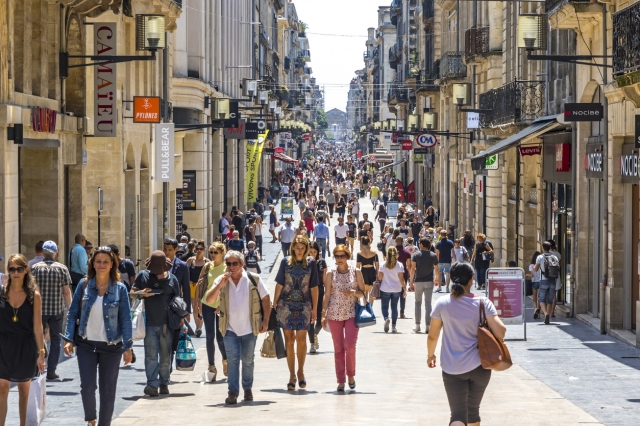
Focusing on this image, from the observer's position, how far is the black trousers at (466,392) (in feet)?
28.9

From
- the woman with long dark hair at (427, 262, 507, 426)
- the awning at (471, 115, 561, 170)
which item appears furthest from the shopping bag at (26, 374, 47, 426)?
the awning at (471, 115, 561, 170)

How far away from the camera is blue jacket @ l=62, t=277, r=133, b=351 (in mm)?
9914

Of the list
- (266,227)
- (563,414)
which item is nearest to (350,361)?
(563,414)

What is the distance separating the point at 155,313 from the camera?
12.7 m

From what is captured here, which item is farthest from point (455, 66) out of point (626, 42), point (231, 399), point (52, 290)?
point (231, 399)

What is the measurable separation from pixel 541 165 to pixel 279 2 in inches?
2922

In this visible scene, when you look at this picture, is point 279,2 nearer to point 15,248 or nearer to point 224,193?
point 224,193

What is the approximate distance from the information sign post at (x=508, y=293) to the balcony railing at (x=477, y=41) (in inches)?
723

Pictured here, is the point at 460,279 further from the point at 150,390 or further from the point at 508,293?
the point at 508,293

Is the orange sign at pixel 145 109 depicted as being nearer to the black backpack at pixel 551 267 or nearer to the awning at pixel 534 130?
the awning at pixel 534 130

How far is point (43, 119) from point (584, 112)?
8.88 metres

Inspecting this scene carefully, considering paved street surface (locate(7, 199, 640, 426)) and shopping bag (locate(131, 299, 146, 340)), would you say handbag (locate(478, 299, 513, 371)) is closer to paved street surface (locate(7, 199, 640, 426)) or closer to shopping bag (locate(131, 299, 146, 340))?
paved street surface (locate(7, 199, 640, 426))

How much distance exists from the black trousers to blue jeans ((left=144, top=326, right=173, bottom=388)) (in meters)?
4.53

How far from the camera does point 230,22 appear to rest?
51688 mm
